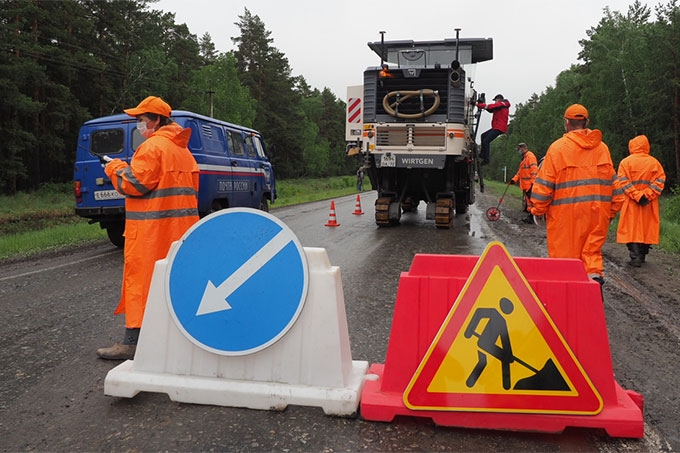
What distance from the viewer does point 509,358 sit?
3.15 metres

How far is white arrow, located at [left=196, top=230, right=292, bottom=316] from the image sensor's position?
3467mm

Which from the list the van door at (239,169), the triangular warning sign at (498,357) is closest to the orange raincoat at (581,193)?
the triangular warning sign at (498,357)

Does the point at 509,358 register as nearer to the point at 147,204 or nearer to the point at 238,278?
the point at 238,278

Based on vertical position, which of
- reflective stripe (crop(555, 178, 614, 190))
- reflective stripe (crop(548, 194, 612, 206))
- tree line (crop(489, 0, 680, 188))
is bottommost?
reflective stripe (crop(548, 194, 612, 206))

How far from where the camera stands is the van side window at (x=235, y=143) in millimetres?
12304

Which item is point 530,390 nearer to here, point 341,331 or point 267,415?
point 341,331

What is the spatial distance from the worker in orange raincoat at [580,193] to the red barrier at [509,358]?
6.22 ft

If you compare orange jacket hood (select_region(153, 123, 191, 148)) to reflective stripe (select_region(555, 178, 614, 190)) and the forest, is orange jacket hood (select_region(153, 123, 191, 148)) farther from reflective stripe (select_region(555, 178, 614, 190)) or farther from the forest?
the forest

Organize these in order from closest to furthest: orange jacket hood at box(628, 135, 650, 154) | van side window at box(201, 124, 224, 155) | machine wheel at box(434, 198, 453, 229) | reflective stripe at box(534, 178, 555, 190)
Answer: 1. reflective stripe at box(534, 178, 555, 190)
2. orange jacket hood at box(628, 135, 650, 154)
3. van side window at box(201, 124, 224, 155)
4. machine wheel at box(434, 198, 453, 229)

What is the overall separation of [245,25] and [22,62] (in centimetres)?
3633

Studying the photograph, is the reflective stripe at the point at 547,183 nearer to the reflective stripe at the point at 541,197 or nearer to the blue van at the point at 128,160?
the reflective stripe at the point at 541,197

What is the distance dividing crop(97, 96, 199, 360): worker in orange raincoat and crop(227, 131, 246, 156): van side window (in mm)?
7828

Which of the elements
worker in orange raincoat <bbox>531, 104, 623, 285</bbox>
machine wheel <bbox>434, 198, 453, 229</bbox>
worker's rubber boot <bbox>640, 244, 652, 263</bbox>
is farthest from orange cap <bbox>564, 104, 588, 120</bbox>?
machine wheel <bbox>434, 198, 453, 229</bbox>

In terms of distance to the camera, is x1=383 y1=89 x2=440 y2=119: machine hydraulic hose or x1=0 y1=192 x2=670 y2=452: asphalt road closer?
x1=0 y1=192 x2=670 y2=452: asphalt road
